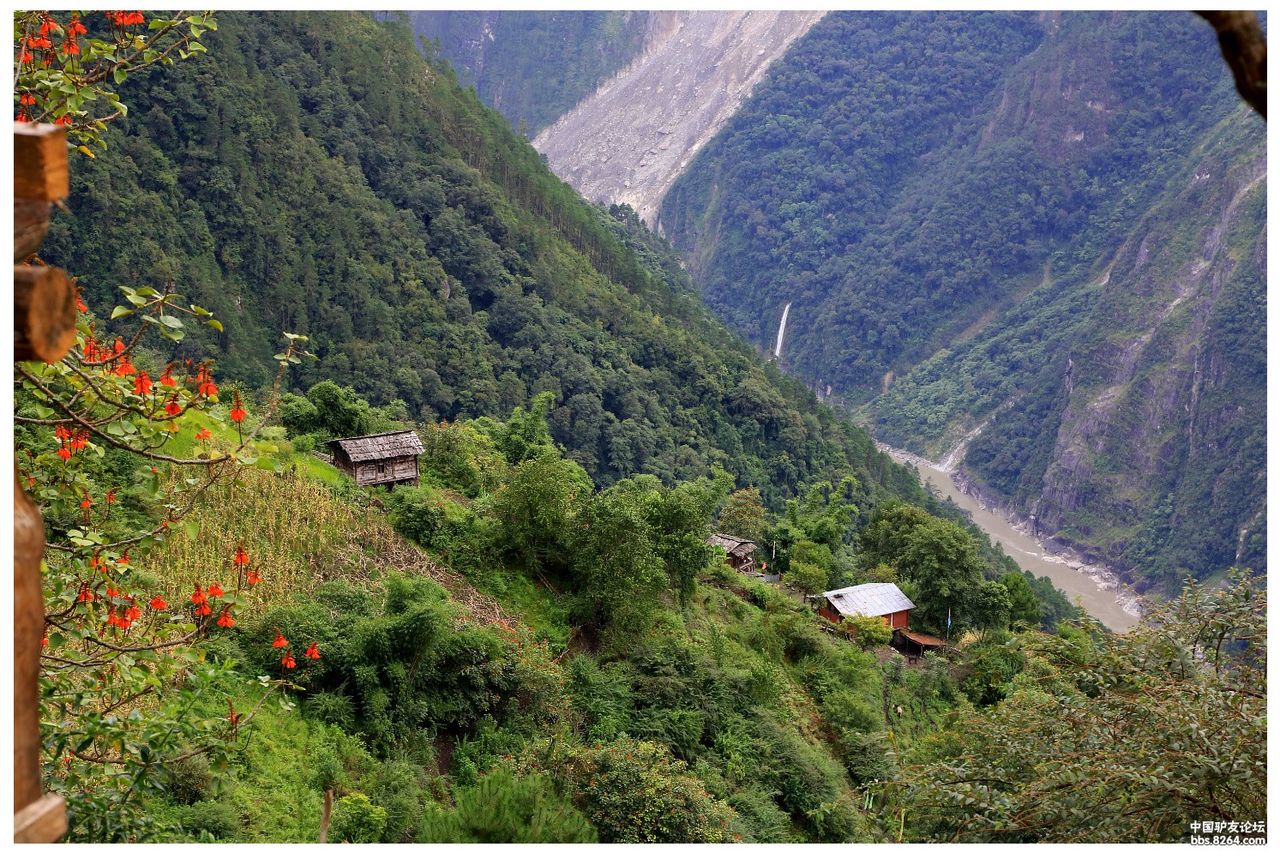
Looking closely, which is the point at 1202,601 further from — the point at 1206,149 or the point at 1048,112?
the point at 1048,112

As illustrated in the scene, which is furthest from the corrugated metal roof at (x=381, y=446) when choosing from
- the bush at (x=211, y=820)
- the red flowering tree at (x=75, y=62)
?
the red flowering tree at (x=75, y=62)

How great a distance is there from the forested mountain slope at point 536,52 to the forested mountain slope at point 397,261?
115 metres

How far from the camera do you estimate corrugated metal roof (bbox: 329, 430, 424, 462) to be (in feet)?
50.2

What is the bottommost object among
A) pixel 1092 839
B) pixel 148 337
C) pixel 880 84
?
pixel 1092 839

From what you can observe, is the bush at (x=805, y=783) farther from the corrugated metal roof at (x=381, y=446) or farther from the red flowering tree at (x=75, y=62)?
the red flowering tree at (x=75, y=62)

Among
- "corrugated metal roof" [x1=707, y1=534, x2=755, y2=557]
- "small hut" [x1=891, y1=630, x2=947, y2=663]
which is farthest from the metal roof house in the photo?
"corrugated metal roof" [x1=707, y1=534, x2=755, y2=557]

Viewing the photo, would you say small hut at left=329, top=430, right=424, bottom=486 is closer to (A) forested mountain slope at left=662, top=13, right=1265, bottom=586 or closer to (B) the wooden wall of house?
(B) the wooden wall of house

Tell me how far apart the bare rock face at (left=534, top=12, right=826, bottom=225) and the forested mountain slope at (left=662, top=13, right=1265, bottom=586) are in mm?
3717

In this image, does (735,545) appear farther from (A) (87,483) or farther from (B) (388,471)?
(A) (87,483)

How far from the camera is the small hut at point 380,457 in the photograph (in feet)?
50.1

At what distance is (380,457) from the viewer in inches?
Answer: 607

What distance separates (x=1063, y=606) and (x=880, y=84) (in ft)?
387

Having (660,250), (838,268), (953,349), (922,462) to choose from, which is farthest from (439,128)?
(838,268)

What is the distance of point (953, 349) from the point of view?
376 feet
